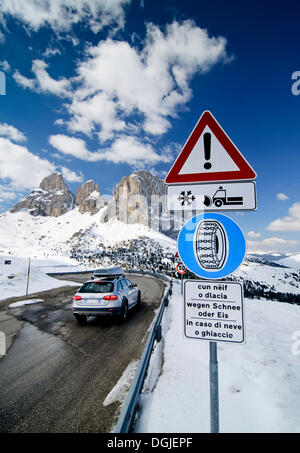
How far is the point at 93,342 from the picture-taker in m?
5.69

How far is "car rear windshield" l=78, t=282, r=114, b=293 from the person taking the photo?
7.25 m

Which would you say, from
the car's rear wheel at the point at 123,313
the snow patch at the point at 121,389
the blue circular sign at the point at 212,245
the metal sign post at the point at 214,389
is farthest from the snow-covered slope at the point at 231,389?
the car's rear wheel at the point at 123,313

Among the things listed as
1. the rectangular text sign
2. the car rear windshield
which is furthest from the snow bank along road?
the rectangular text sign

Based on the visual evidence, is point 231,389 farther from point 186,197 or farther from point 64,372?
point 186,197

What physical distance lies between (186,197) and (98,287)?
19.9 ft

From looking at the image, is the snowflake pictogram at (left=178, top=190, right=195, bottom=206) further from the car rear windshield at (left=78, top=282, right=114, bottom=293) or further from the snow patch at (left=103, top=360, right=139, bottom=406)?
the car rear windshield at (left=78, top=282, right=114, bottom=293)

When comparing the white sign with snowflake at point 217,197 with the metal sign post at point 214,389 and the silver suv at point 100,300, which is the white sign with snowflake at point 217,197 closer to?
the metal sign post at point 214,389

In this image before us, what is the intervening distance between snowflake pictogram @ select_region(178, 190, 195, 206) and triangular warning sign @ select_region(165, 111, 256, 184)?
14 cm

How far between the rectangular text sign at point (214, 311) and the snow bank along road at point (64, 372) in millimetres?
1987

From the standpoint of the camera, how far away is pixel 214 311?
1.92 m

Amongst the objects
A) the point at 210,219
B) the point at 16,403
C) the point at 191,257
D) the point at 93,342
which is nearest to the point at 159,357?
the point at 93,342
